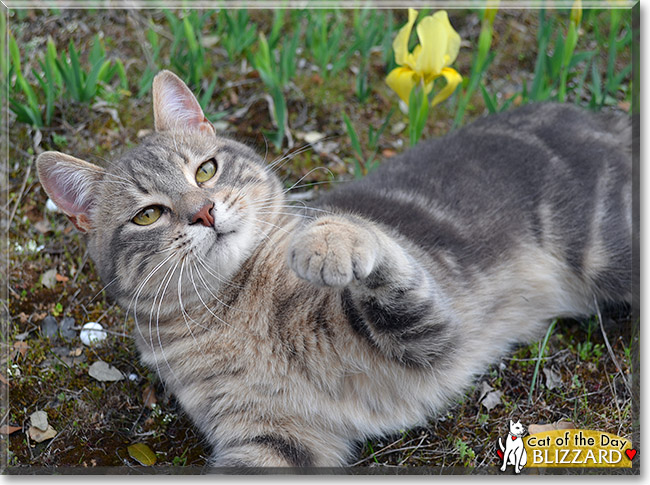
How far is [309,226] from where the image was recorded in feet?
5.89

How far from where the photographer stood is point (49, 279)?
2.74m

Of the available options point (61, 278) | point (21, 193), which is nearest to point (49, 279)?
point (61, 278)

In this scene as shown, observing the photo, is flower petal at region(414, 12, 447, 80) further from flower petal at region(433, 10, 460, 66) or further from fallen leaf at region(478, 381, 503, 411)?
fallen leaf at region(478, 381, 503, 411)

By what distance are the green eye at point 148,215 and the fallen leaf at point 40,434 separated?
0.84m

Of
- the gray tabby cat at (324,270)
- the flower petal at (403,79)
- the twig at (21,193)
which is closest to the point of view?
the gray tabby cat at (324,270)

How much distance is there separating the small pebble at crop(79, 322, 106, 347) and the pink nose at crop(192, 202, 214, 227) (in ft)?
2.98

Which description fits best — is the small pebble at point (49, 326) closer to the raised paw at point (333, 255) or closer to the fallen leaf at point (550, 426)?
the raised paw at point (333, 255)

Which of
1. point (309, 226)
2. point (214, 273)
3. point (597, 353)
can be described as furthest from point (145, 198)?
point (597, 353)

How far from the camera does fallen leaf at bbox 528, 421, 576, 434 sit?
2102 mm

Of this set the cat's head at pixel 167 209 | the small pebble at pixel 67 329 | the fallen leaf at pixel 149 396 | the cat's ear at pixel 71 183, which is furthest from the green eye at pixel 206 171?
the small pebble at pixel 67 329

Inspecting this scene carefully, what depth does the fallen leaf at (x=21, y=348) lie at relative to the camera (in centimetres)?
245

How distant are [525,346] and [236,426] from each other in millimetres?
1253

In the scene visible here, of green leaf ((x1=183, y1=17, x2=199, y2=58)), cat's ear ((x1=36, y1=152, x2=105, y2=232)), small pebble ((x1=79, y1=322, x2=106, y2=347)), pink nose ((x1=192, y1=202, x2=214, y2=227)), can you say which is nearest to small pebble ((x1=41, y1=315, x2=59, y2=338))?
small pebble ((x1=79, y1=322, x2=106, y2=347))

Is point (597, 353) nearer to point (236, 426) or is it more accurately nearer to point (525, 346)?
point (525, 346)
